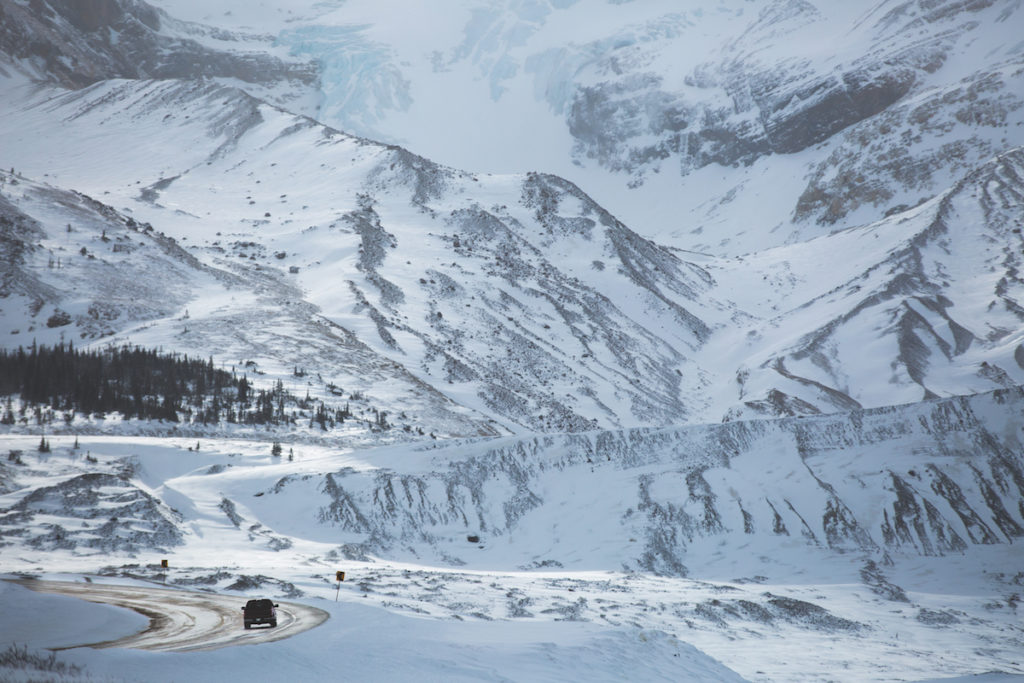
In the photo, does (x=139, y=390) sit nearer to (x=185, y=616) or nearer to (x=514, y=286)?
(x=185, y=616)

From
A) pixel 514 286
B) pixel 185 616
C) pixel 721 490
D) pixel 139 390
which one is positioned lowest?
pixel 185 616

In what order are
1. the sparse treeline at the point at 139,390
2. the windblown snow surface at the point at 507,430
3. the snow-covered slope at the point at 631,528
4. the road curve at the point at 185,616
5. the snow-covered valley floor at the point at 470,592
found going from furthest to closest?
the sparse treeline at the point at 139,390, the snow-covered slope at the point at 631,528, the windblown snow surface at the point at 507,430, the snow-covered valley floor at the point at 470,592, the road curve at the point at 185,616

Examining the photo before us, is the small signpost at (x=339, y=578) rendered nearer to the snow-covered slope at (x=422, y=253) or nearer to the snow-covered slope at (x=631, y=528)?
the snow-covered slope at (x=631, y=528)

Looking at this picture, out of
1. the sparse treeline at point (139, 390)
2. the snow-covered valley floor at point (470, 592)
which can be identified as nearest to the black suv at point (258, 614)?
the snow-covered valley floor at point (470, 592)

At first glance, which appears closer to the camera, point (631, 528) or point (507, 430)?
point (631, 528)

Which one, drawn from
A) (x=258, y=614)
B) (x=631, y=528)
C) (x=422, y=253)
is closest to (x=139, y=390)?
(x=631, y=528)

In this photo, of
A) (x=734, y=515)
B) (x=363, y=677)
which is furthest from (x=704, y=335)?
(x=363, y=677)

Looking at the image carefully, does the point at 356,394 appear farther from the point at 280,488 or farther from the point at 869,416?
the point at 869,416

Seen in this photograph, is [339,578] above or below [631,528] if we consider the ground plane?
below
